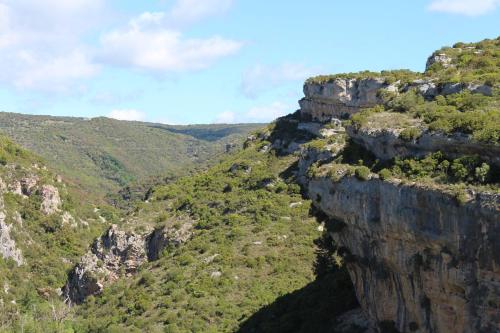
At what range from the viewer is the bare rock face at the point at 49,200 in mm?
107262

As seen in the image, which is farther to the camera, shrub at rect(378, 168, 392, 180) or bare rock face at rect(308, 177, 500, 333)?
shrub at rect(378, 168, 392, 180)

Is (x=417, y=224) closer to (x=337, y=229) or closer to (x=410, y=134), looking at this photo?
(x=410, y=134)

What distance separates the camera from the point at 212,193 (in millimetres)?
69438

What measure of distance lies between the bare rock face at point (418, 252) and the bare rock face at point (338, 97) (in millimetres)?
36216

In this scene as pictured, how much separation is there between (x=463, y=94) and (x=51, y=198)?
303 feet

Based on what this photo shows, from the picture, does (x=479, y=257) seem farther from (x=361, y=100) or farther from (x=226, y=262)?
(x=361, y=100)

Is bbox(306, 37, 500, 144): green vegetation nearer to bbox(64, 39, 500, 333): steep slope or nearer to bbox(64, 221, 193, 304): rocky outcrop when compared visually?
bbox(64, 39, 500, 333): steep slope

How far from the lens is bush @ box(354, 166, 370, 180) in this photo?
83.6ft

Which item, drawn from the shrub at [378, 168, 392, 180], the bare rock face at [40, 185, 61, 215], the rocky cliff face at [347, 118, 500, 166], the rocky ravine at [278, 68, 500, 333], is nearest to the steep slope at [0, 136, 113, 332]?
the bare rock face at [40, 185, 61, 215]

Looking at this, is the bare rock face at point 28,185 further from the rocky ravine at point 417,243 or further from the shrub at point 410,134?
the shrub at point 410,134

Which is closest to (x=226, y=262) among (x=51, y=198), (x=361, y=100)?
(x=361, y=100)

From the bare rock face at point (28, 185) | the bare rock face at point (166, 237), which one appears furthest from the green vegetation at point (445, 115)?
the bare rock face at point (28, 185)

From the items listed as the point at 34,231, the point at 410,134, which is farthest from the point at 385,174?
the point at 34,231

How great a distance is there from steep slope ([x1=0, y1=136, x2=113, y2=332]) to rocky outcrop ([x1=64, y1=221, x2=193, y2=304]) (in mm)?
12394
